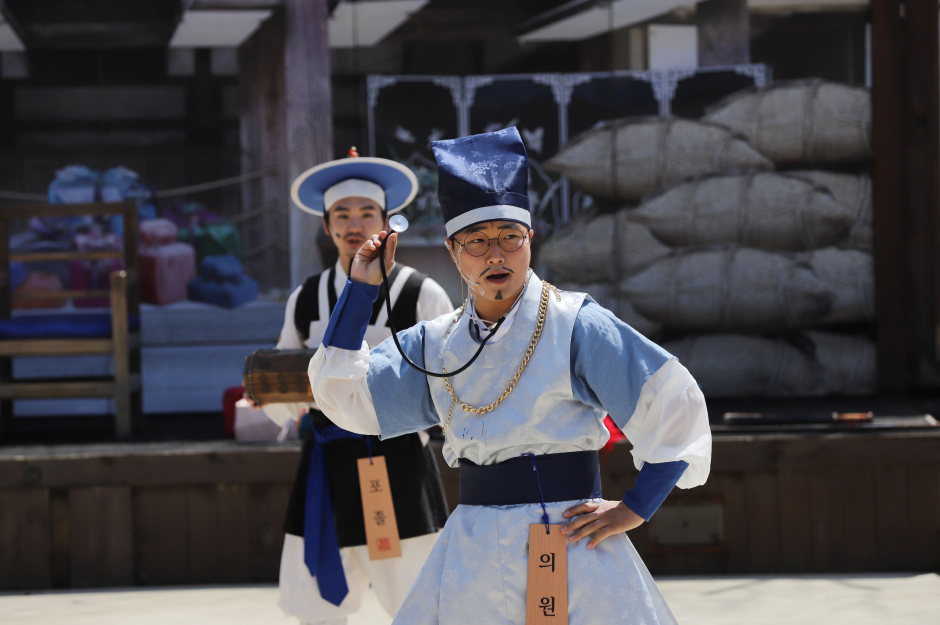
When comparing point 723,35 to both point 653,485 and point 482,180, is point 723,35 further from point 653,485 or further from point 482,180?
point 653,485

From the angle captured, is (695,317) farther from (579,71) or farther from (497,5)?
(497,5)

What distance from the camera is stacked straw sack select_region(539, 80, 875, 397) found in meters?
5.00

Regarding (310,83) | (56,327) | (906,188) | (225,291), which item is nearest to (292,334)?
(56,327)

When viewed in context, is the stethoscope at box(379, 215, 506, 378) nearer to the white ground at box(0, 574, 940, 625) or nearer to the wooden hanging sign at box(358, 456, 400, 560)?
the wooden hanging sign at box(358, 456, 400, 560)

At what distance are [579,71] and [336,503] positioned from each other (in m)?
3.04

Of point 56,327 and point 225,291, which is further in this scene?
point 225,291

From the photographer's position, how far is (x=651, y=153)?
16.5 feet

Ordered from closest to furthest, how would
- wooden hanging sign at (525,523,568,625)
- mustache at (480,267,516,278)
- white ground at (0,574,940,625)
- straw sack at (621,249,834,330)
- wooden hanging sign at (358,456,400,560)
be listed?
wooden hanging sign at (525,523,568,625) → mustache at (480,267,516,278) → wooden hanging sign at (358,456,400,560) → white ground at (0,574,940,625) → straw sack at (621,249,834,330)

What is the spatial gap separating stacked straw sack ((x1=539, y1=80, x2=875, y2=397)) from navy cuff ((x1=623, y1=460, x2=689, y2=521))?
134 inches

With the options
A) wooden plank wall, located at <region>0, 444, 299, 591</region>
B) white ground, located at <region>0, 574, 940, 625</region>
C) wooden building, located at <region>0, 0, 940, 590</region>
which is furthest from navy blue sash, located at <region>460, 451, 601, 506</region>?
wooden building, located at <region>0, 0, 940, 590</region>

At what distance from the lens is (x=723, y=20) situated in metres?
5.04

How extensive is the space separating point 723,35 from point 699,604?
9.78 ft

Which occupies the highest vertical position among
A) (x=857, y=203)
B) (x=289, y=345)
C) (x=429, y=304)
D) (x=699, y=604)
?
(x=857, y=203)

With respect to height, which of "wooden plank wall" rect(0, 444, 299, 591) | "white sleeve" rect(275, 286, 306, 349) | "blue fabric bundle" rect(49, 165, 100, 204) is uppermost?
"blue fabric bundle" rect(49, 165, 100, 204)
